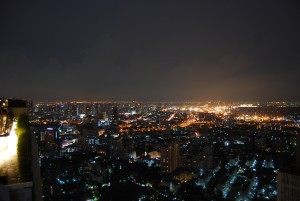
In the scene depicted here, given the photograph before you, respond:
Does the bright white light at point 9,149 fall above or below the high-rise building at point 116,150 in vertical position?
above

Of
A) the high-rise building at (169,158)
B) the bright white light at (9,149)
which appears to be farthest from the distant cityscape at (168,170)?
the bright white light at (9,149)

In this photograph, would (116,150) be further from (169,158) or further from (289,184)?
(289,184)

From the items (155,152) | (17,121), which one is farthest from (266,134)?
(17,121)

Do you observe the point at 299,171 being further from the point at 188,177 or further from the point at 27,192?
the point at 27,192

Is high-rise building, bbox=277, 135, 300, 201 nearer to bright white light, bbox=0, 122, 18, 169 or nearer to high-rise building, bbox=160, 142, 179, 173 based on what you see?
high-rise building, bbox=160, 142, 179, 173

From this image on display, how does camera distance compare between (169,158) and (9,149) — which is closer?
(9,149)

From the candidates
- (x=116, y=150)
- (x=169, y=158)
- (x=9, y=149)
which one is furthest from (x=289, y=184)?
(x=116, y=150)

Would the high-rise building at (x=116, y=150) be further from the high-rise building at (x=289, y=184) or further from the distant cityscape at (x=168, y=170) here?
the high-rise building at (x=289, y=184)
